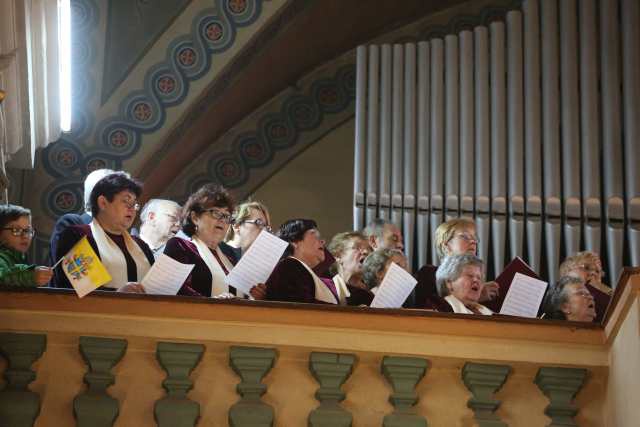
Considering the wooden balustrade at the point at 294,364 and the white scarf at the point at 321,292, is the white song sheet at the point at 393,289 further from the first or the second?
the wooden balustrade at the point at 294,364

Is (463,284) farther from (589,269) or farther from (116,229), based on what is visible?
(116,229)

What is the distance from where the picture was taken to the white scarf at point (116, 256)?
5230 millimetres

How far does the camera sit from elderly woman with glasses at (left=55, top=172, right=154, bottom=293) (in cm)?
529

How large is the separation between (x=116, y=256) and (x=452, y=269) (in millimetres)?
1356

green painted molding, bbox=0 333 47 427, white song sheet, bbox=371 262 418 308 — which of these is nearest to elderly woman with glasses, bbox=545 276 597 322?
white song sheet, bbox=371 262 418 308

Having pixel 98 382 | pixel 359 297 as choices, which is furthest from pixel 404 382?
pixel 359 297

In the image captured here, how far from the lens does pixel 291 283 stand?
5.24 m

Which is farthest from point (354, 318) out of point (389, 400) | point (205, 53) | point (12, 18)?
→ point (205, 53)

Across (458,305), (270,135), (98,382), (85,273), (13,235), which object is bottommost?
(98,382)

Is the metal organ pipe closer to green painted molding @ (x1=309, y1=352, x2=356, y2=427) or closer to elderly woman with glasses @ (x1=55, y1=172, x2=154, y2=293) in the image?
elderly woman with glasses @ (x1=55, y1=172, x2=154, y2=293)

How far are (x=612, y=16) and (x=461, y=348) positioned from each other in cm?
563

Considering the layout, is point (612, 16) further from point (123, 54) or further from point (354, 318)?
point (354, 318)

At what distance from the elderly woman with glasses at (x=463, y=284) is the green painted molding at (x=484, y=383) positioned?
106cm

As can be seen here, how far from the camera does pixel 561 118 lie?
9500 millimetres
